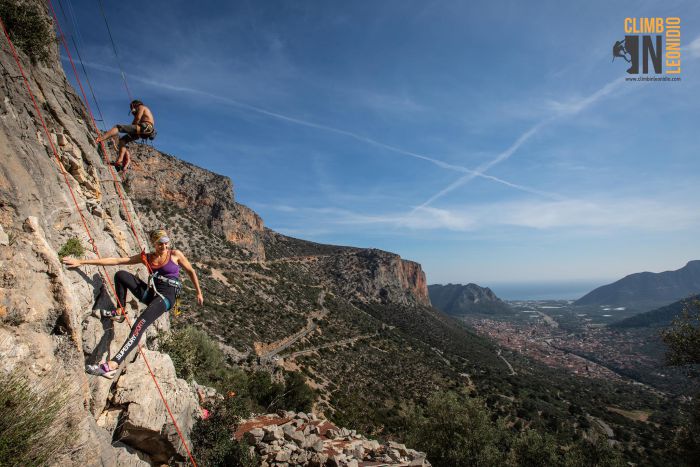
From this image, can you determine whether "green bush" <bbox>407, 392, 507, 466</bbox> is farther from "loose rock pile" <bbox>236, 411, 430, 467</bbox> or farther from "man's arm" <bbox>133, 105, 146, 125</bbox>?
"man's arm" <bbox>133, 105, 146, 125</bbox>

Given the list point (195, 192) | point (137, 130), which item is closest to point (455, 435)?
point (137, 130)

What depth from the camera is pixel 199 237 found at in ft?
243

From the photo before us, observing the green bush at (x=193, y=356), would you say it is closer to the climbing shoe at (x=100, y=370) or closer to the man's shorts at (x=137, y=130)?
the climbing shoe at (x=100, y=370)

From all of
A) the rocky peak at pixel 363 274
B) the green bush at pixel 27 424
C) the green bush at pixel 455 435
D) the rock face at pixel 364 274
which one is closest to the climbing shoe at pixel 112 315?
the green bush at pixel 27 424

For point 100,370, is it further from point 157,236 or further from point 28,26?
point 28,26

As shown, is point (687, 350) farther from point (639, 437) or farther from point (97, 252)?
point (639, 437)

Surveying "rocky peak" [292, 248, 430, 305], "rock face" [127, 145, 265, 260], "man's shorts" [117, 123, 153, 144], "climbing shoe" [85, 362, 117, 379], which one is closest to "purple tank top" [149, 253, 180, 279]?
"climbing shoe" [85, 362, 117, 379]

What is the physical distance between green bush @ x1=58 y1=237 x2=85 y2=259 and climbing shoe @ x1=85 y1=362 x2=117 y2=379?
2553 mm

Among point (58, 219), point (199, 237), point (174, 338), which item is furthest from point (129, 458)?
point (199, 237)

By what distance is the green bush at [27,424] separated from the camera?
405 centimetres

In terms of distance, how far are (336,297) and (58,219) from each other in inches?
3415

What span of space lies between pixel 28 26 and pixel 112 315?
9.43m

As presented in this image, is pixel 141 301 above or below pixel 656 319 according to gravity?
above

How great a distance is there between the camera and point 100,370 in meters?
6.91
